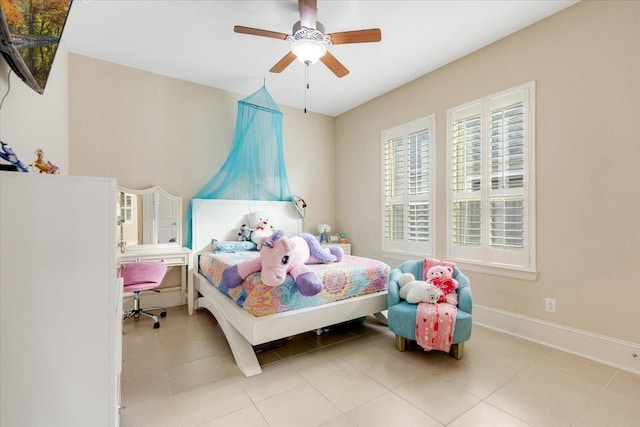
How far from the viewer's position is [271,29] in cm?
272

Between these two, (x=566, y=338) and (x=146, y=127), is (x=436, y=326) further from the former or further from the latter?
(x=146, y=127)

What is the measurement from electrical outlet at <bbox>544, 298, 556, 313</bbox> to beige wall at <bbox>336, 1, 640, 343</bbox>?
0.04 meters

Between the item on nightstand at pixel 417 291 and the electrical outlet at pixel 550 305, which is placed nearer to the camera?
the item on nightstand at pixel 417 291

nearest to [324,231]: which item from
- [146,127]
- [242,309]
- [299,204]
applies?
[299,204]

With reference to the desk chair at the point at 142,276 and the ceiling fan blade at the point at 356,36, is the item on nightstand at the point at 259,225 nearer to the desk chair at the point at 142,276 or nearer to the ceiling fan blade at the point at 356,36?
the desk chair at the point at 142,276

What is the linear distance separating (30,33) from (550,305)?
381cm

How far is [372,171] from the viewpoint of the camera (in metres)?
4.38

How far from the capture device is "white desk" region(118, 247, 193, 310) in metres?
3.20

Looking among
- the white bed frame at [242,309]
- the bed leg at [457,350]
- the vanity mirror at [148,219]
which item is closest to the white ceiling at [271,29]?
the vanity mirror at [148,219]

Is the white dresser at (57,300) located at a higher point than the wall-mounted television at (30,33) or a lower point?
lower

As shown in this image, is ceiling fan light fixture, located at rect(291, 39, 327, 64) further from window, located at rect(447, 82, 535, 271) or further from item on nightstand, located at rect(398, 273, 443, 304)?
item on nightstand, located at rect(398, 273, 443, 304)

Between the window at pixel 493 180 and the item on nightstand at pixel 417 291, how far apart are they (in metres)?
0.94

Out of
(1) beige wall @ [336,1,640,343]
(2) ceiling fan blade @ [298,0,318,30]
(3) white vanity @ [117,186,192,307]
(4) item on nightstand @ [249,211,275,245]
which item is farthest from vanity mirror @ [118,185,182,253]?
(1) beige wall @ [336,1,640,343]

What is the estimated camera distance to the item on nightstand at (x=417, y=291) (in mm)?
2363
